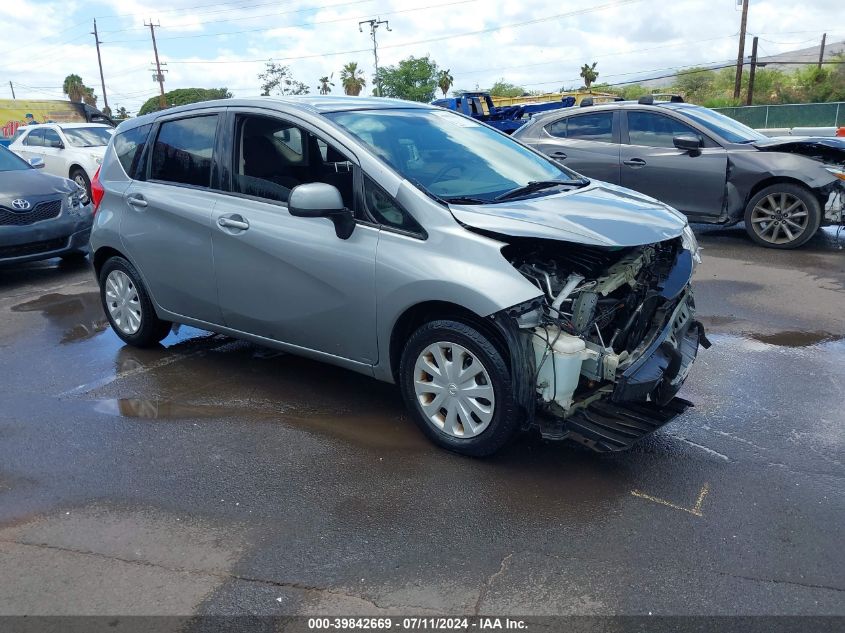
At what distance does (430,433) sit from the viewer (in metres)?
3.96

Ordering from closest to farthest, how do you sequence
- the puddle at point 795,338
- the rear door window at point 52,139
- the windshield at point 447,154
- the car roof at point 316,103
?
the windshield at point 447,154
the car roof at point 316,103
the puddle at point 795,338
the rear door window at point 52,139

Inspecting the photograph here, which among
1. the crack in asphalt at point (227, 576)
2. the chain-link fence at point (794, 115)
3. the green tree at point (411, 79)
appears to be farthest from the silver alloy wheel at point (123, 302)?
the green tree at point (411, 79)

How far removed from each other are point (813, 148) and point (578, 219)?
614 centimetres

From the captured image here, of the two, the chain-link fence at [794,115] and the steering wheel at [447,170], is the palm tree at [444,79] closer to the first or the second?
the chain-link fence at [794,115]

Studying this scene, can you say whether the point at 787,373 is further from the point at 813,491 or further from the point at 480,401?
the point at 480,401

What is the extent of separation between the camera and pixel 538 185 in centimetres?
445

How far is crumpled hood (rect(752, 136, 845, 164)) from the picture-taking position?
27.4 feet

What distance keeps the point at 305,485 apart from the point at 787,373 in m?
3.32

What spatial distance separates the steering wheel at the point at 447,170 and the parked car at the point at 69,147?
41.6ft

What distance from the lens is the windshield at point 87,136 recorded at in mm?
15703

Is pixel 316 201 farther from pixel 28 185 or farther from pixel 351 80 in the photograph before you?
pixel 351 80

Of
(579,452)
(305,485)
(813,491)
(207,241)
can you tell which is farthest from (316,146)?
(813,491)

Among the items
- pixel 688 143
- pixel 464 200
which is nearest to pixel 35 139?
pixel 688 143

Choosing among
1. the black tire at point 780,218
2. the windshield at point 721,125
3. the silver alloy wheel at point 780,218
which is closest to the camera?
the black tire at point 780,218
